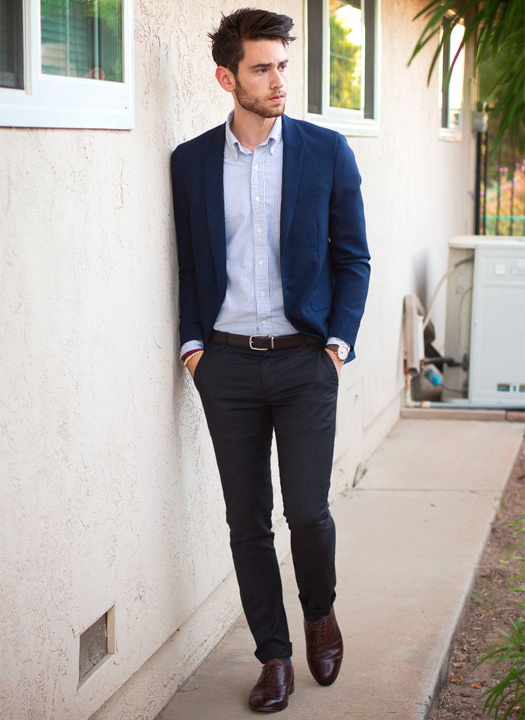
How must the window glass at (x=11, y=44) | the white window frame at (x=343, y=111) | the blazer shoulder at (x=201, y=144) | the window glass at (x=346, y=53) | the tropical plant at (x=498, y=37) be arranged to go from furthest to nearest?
the window glass at (x=346, y=53)
the white window frame at (x=343, y=111)
the blazer shoulder at (x=201, y=144)
the tropical plant at (x=498, y=37)
the window glass at (x=11, y=44)

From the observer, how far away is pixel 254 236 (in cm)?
329

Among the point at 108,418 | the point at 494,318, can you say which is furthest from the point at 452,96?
the point at 108,418

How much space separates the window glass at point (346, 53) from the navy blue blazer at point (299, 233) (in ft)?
8.72

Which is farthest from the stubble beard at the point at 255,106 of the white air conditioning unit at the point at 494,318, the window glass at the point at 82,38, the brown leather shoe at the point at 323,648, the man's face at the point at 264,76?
the white air conditioning unit at the point at 494,318

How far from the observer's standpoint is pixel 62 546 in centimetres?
277

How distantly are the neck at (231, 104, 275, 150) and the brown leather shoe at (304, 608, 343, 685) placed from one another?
4.89 ft

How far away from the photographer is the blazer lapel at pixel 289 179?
3.25 m

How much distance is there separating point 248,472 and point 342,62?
3392 mm

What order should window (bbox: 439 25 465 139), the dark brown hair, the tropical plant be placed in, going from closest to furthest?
the tropical plant
the dark brown hair
window (bbox: 439 25 465 139)

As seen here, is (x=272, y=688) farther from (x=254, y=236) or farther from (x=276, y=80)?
(x=276, y=80)

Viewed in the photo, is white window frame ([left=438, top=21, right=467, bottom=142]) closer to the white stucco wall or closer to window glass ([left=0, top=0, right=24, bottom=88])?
the white stucco wall

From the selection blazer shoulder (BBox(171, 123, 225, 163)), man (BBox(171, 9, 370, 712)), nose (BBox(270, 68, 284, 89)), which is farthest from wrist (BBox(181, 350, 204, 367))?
nose (BBox(270, 68, 284, 89))

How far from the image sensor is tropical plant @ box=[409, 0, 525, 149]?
2.91 meters

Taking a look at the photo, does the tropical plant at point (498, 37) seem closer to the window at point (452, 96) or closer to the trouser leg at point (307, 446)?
the trouser leg at point (307, 446)
